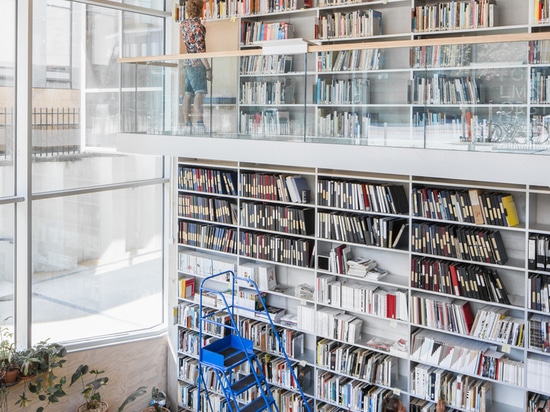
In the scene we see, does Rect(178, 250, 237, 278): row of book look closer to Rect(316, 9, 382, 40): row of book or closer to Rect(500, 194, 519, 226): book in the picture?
Rect(316, 9, 382, 40): row of book

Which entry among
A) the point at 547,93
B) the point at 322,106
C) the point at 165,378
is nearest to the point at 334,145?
the point at 322,106

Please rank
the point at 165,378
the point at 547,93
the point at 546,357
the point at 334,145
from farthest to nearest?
the point at 165,378, the point at 546,357, the point at 334,145, the point at 547,93

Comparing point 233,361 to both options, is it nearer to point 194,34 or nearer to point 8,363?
point 8,363

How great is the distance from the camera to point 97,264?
656 centimetres

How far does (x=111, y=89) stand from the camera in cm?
655

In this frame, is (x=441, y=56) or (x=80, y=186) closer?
(x=441, y=56)

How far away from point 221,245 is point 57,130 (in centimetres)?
189

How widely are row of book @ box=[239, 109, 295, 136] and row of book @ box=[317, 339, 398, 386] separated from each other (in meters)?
2.06

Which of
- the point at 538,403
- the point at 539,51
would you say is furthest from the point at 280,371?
the point at 539,51

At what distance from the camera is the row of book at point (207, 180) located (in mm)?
6203

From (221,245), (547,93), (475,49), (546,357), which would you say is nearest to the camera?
(547,93)

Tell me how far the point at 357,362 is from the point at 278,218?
1447 millimetres

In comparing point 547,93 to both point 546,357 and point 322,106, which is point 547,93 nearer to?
point 322,106

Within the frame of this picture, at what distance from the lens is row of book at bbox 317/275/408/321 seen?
543 cm
